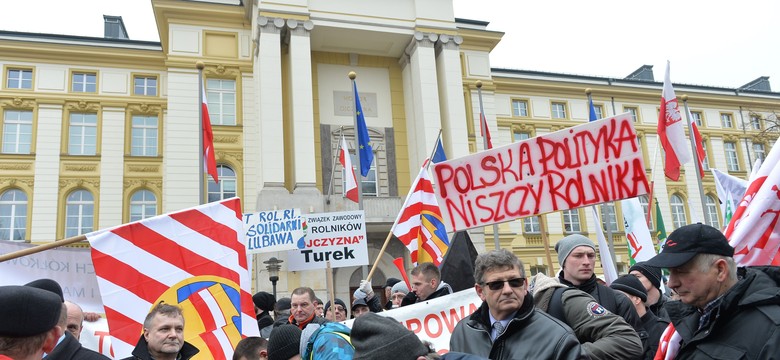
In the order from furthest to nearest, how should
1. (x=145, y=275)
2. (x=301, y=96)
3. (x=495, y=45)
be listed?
(x=495, y=45)
(x=301, y=96)
(x=145, y=275)

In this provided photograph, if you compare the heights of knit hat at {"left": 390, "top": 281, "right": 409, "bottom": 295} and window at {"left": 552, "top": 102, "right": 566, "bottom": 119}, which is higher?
window at {"left": 552, "top": 102, "right": 566, "bottom": 119}

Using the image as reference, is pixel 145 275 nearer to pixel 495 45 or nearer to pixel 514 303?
pixel 514 303

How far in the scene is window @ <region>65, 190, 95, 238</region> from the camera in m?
23.0

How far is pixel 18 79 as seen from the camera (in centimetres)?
2369

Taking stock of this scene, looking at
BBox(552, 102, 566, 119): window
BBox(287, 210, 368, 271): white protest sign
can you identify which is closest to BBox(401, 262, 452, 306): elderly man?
BBox(287, 210, 368, 271): white protest sign

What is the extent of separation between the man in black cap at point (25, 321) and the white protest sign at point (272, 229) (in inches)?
391

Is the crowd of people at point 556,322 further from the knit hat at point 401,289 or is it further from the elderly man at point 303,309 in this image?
the knit hat at point 401,289

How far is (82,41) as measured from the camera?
24328mm

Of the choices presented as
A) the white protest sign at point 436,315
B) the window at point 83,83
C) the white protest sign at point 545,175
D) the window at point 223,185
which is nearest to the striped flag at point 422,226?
the white protest sign at point 545,175

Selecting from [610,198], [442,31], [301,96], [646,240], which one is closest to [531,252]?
[442,31]

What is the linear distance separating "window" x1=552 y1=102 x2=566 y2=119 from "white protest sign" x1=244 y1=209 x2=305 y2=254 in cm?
2184

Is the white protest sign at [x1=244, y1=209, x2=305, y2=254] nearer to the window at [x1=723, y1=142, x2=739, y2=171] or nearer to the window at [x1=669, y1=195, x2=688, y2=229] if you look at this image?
the window at [x1=669, y1=195, x2=688, y2=229]

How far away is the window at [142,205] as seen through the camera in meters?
23.9

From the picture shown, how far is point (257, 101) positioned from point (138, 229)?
18.4m
